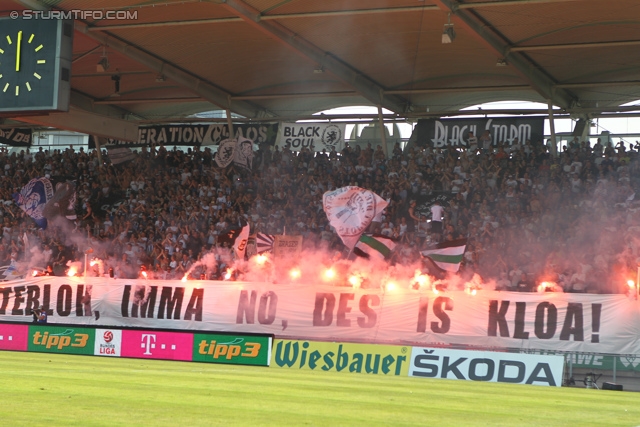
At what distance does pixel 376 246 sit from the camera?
25.8 m

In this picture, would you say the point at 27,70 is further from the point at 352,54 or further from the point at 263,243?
the point at 352,54

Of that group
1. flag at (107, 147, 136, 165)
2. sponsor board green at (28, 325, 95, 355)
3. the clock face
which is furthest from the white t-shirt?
flag at (107, 147, 136, 165)

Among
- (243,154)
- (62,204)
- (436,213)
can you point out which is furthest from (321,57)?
(62,204)

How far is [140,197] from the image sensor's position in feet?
116

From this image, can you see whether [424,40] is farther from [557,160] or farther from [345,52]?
[557,160]

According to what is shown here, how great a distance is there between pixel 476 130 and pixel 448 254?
34.1ft

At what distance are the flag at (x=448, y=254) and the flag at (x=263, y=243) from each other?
5.78 meters

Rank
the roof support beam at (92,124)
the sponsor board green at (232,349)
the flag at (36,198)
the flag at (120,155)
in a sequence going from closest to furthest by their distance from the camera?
the sponsor board green at (232,349) < the roof support beam at (92,124) < the flag at (36,198) < the flag at (120,155)

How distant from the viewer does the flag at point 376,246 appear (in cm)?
2573

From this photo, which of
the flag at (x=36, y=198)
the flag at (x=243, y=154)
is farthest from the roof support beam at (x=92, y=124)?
the flag at (x=243, y=154)

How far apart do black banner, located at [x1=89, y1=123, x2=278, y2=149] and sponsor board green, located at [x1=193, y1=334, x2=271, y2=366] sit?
49.6 ft

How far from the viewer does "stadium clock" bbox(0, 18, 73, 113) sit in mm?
17141

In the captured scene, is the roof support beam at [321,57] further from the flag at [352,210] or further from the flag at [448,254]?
the flag at [448,254]

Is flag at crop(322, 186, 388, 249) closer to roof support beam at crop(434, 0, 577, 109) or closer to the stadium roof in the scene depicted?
the stadium roof
